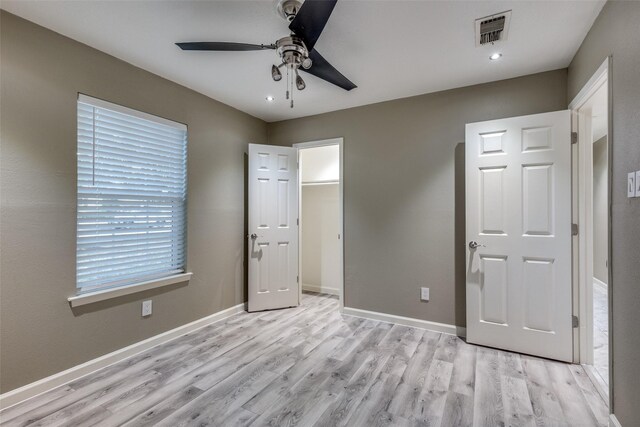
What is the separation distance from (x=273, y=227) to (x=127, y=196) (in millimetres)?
1635

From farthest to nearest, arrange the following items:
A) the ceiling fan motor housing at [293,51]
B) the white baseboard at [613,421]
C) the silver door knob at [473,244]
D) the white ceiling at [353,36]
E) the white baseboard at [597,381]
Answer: the silver door knob at [473,244] → the white baseboard at [597,381] → the white ceiling at [353,36] → the ceiling fan motor housing at [293,51] → the white baseboard at [613,421]

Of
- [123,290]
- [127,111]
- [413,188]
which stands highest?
[127,111]

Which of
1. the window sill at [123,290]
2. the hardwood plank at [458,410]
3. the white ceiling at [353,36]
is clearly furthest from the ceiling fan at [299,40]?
the hardwood plank at [458,410]

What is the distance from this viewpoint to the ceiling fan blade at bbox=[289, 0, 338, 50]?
1395 mm

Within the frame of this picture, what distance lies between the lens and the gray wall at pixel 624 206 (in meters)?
1.40

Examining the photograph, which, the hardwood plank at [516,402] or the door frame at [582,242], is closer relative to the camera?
the hardwood plank at [516,402]

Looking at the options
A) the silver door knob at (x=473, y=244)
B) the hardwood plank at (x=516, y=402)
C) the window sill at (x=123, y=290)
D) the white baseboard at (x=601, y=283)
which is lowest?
the hardwood plank at (x=516, y=402)

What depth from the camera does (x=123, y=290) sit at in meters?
2.43

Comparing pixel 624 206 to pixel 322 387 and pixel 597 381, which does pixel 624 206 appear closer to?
pixel 597 381

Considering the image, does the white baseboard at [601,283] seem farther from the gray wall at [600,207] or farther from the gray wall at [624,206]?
the gray wall at [624,206]

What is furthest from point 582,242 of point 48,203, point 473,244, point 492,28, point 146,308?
point 48,203

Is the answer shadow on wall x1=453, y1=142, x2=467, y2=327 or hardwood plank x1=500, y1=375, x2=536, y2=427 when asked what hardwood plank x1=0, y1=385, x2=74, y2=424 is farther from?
shadow on wall x1=453, y1=142, x2=467, y2=327

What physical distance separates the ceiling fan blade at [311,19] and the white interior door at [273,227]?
2083 millimetres

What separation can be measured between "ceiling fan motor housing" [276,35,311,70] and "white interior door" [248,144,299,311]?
191cm
